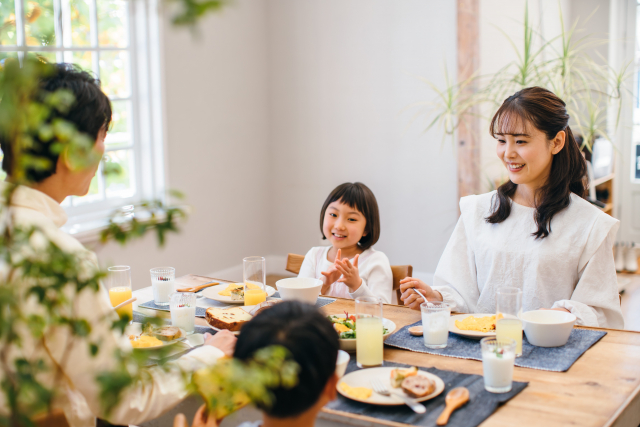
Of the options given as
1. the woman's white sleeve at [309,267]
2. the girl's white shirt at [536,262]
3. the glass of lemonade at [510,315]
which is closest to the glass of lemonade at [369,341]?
the glass of lemonade at [510,315]

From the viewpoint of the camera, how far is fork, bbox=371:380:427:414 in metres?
1.21

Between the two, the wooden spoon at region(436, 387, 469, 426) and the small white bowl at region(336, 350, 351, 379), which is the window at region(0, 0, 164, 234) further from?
the wooden spoon at region(436, 387, 469, 426)

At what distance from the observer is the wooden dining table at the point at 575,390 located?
1171mm

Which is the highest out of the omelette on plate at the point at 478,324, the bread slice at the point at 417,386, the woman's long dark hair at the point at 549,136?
the woman's long dark hair at the point at 549,136

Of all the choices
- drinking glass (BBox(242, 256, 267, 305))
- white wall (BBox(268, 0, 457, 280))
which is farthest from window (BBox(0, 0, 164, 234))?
drinking glass (BBox(242, 256, 267, 305))

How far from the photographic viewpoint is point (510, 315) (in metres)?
1.49

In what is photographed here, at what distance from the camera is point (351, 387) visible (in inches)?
52.0

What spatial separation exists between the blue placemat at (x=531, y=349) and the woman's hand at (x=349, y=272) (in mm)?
371

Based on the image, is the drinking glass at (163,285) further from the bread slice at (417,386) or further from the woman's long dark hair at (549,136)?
the woman's long dark hair at (549,136)

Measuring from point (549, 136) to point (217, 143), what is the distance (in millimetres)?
2831

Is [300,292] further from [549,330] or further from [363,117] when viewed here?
[363,117]

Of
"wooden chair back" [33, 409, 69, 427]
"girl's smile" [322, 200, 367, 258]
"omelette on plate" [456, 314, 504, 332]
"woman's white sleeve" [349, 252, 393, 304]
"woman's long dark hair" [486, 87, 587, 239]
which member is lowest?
"woman's white sleeve" [349, 252, 393, 304]

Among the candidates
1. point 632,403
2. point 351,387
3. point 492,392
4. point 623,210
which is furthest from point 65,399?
point 623,210

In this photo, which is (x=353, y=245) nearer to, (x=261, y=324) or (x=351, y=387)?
(x=351, y=387)
